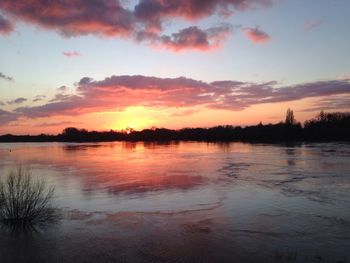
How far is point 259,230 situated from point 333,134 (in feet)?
260

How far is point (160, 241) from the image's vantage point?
912 cm

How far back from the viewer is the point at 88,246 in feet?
28.8

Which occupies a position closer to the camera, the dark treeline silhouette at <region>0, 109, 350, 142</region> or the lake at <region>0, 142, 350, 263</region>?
the lake at <region>0, 142, 350, 263</region>

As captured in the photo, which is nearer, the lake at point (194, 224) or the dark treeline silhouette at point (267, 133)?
the lake at point (194, 224)

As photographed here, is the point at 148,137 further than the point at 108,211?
Yes

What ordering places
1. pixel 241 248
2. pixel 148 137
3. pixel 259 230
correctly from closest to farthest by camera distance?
pixel 241 248 < pixel 259 230 < pixel 148 137

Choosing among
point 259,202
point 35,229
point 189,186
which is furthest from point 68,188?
point 259,202

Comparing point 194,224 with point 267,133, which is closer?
point 194,224

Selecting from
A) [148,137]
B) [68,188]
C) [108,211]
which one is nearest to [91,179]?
[68,188]

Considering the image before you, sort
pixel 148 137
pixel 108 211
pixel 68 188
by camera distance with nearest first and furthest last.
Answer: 1. pixel 108 211
2. pixel 68 188
3. pixel 148 137

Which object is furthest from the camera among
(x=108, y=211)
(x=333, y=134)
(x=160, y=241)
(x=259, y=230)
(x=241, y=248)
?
(x=333, y=134)

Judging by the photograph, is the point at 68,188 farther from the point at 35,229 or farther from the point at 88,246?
the point at 88,246

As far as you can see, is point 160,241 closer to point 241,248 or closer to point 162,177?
point 241,248

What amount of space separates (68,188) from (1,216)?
21.2 feet
